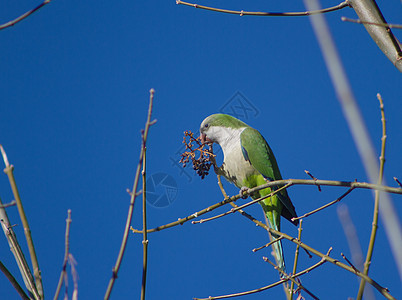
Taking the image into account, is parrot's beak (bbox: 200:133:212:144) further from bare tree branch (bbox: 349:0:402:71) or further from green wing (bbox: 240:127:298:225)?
bare tree branch (bbox: 349:0:402:71)

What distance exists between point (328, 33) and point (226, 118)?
3742 millimetres

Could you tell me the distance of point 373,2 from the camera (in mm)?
2182

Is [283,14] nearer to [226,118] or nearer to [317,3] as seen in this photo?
[317,3]

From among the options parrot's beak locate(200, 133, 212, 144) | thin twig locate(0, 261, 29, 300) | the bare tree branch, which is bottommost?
thin twig locate(0, 261, 29, 300)

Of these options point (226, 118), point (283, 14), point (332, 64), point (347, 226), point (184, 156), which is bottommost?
point (347, 226)

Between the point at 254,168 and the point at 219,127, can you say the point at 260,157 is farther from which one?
the point at 219,127

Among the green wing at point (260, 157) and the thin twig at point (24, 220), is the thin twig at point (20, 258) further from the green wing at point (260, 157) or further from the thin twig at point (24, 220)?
the green wing at point (260, 157)

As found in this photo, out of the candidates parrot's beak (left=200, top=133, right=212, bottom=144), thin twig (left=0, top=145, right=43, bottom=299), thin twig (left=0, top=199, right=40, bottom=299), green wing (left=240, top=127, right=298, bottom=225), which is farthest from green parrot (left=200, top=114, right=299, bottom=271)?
thin twig (left=0, top=145, right=43, bottom=299)

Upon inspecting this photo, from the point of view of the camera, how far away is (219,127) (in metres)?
4.81

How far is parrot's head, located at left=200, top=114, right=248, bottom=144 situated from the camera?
4.80 meters

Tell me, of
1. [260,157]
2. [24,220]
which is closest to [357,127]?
[24,220]

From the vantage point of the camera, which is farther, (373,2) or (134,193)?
(373,2)

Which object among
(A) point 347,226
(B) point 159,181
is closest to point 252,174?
(B) point 159,181

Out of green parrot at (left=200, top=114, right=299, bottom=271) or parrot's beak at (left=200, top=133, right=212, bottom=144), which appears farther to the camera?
parrot's beak at (left=200, top=133, right=212, bottom=144)
